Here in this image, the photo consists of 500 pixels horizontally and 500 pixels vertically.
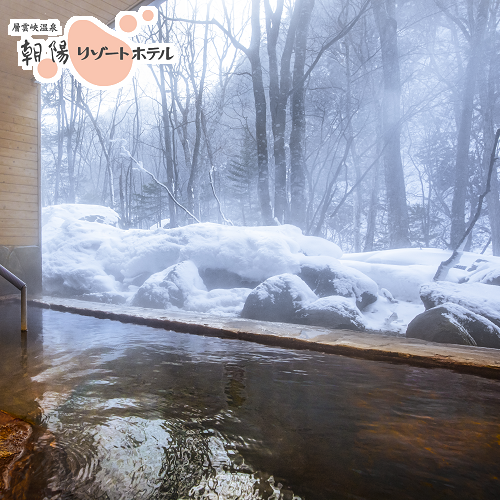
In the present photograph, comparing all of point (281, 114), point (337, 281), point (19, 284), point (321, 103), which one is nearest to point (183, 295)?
point (337, 281)

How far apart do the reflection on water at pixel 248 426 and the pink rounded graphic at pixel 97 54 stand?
173 inches

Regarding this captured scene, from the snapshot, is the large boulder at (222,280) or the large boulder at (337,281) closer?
the large boulder at (337,281)

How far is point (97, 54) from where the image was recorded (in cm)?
589

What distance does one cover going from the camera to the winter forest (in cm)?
843

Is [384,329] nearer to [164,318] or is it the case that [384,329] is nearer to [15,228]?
[164,318]

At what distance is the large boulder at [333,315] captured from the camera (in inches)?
145

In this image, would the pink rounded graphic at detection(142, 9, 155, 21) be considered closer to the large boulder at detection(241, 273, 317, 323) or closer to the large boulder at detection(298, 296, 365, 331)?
the large boulder at detection(241, 273, 317, 323)

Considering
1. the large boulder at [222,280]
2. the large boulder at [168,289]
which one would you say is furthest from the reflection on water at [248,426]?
the large boulder at [222,280]

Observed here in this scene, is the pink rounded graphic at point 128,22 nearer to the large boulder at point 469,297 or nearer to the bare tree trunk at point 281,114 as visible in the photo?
the bare tree trunk at point 281,114

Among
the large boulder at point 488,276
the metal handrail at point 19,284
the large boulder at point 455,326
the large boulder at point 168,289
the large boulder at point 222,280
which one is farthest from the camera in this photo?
the large boulder at point 222,280

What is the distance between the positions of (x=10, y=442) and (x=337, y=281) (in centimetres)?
393

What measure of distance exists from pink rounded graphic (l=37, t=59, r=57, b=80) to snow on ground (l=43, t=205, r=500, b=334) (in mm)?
2620

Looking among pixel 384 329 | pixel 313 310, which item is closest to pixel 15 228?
pixel 313 310

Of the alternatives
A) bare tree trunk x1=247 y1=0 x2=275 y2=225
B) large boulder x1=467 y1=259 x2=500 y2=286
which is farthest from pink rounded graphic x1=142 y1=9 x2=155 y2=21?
large boulder x1=467 y1=259 x2=500 y2=286
